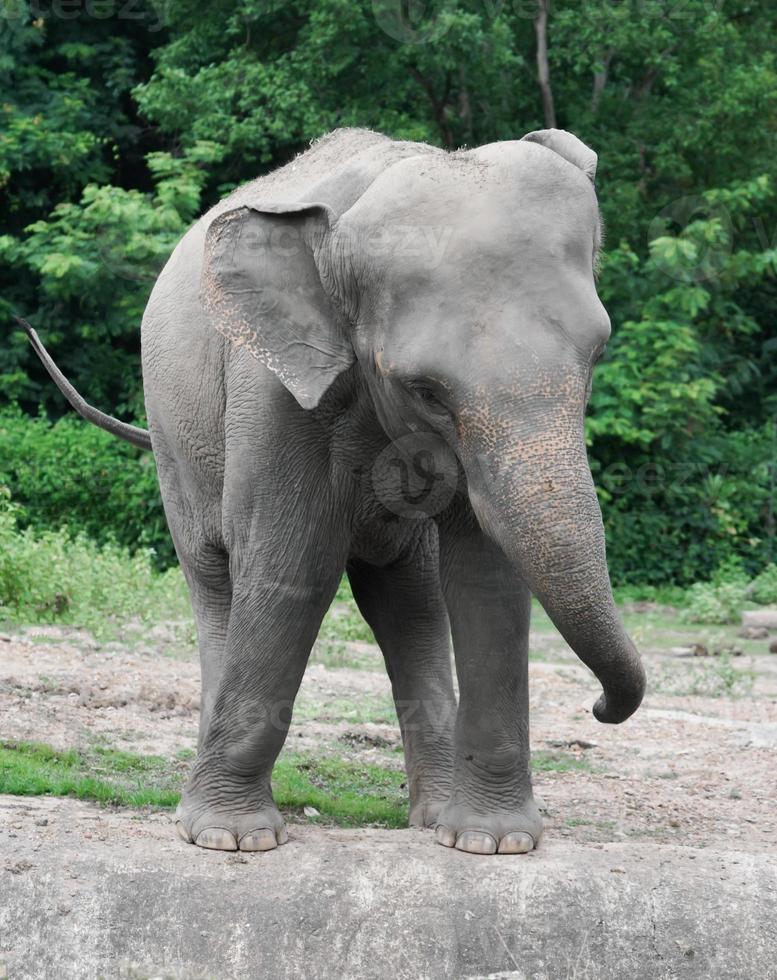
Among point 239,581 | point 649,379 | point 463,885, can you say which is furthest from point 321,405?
point 649,379

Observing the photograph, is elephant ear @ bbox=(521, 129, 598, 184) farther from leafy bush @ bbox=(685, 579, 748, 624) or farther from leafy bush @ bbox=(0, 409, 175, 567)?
leafy bush @ bbox=(0, 409, 175, 567)

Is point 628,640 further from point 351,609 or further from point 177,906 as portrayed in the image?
point 351,609

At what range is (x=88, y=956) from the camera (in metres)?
4.32

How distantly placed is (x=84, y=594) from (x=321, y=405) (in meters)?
6.42

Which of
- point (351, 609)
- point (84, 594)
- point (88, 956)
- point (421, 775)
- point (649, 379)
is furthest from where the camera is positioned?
point (649, 379)

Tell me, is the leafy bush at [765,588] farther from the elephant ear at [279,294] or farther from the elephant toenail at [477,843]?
the elephant ear at [279,294]

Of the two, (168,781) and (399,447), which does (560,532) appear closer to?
(399,447)

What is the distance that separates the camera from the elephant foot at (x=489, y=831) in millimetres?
4777

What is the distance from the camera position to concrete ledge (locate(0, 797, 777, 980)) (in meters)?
4.33

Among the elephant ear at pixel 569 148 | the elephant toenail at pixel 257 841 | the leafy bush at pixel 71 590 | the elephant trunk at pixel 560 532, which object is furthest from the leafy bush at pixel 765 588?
the elephant trunk at pixel 560 532

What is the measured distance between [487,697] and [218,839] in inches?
39.3

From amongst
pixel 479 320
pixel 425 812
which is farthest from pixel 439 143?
pixel 479 320

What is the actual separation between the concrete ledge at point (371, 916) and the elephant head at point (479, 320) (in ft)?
2.70

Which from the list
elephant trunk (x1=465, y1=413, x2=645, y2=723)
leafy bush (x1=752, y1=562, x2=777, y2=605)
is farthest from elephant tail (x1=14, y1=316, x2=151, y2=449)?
leafy bush (x1=752, y1=562, x2=777, y2=605)
